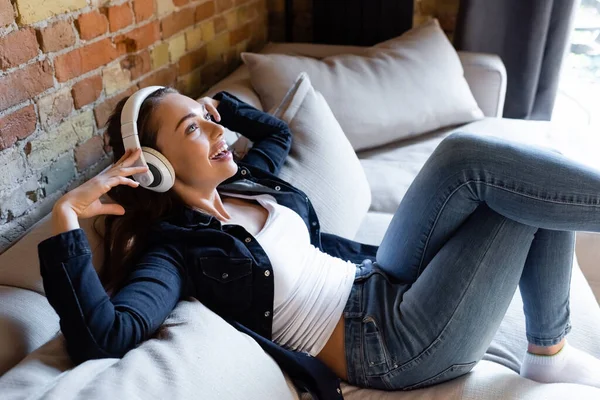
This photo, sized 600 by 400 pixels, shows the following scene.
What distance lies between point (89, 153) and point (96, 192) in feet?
1.95

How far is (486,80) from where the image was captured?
91.6 inches

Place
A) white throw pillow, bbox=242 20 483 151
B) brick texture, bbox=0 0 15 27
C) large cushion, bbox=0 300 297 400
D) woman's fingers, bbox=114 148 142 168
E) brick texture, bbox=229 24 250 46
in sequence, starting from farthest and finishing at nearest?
1. brick texture, bbox=229 24 250 46
2. white throw pillow, bbox=242 20 483 151
3. brick texture, bbox=0 0 15 27
4. woman's fingers, bbox=114 148 142 168
5. large cushion, bbox=0 300 297 400

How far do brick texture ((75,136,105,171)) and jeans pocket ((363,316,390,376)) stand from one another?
841 millimetres

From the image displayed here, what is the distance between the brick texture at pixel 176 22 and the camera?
1874 mm

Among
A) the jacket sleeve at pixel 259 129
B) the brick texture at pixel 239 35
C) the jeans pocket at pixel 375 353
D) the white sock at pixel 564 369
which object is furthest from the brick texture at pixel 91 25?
the white sock at pixel 564 369

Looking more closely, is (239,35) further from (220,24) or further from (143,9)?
(143,9)

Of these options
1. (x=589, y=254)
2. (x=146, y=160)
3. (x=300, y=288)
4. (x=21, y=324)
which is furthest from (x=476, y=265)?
Result: (x=589, y=254)

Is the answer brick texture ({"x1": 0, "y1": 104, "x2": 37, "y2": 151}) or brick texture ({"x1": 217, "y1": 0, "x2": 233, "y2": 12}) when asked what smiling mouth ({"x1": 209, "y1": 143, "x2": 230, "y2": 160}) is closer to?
brick texture ({"x1": 0, "y1": 104, "x2": 37, "y2": 151})

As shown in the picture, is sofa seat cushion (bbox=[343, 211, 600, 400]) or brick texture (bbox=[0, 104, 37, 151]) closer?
sofa seat cushion (bbox=[343, 211, 600, 400])

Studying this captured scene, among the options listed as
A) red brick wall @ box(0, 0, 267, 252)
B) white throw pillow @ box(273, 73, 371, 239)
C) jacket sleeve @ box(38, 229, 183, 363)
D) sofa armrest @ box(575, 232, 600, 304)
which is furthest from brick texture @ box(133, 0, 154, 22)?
sofa armrest @ box(575, 232, 600, 304)

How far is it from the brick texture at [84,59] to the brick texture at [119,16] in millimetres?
51

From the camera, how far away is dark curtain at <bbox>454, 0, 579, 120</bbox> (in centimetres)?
240

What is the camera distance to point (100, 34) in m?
1.55

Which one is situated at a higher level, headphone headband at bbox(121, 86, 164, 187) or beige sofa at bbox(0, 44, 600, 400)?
headphone headband at bbox(121, 86, 164, 187)
